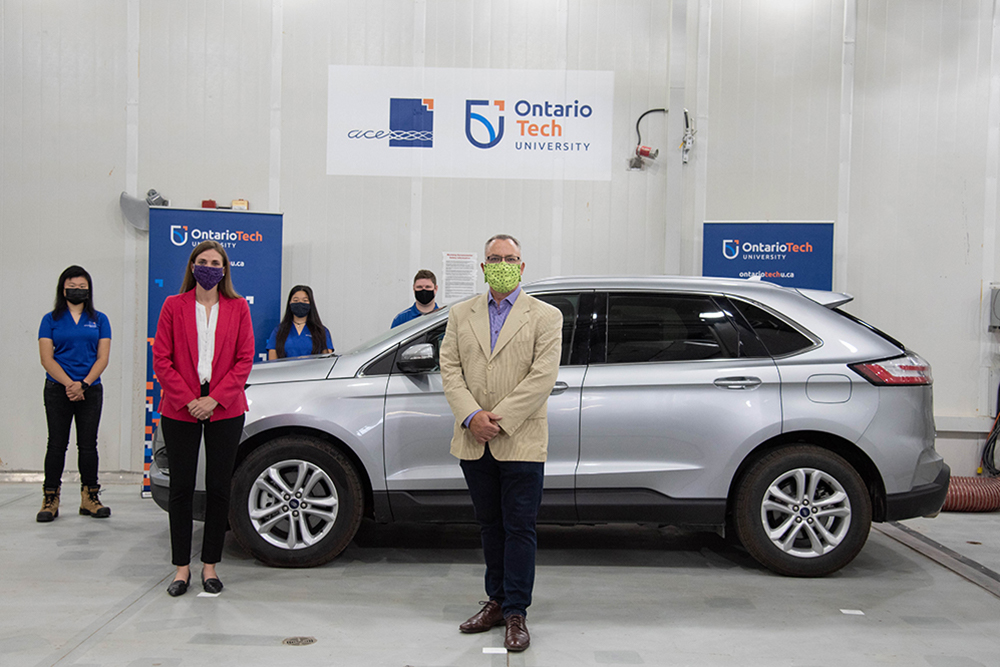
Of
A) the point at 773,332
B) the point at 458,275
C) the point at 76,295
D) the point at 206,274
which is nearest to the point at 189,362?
the point at 206,274

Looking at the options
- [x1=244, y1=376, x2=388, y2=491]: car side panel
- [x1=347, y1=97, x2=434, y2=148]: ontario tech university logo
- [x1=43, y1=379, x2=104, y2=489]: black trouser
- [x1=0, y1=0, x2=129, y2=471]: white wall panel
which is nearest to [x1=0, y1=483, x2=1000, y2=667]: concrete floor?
[x1=43, y1=379, x2=104, y2=489]: black trouser

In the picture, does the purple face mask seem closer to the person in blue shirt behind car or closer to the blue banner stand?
the person in blue shirt behind car

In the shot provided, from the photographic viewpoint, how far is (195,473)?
401cm

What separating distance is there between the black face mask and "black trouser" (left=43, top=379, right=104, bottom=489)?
619mm

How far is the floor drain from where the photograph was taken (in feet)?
11.1

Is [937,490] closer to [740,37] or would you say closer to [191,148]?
[740,37]

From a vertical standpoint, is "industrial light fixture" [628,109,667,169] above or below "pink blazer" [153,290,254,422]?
above

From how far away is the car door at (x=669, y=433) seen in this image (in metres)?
4.29

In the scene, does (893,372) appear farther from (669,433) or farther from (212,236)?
(212,236)

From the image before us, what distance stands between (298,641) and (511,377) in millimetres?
1480

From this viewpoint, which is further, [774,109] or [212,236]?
[774,109]

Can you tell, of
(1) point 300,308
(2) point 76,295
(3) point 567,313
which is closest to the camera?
(3) point 567,313

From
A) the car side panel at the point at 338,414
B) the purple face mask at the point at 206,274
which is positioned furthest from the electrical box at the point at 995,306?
the purple face mask at the point at 206,274

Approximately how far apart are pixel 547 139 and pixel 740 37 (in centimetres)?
203
